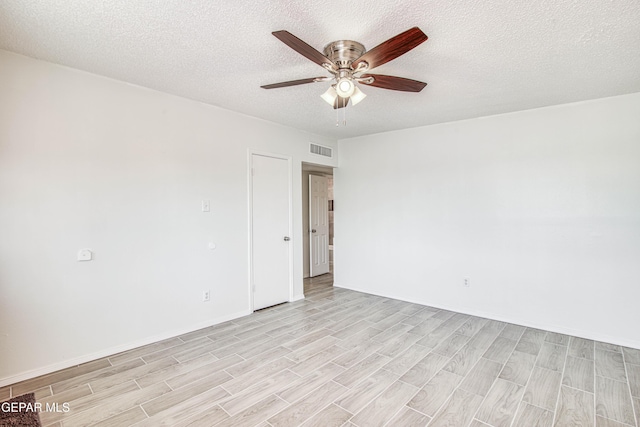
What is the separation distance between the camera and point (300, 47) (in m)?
1.77

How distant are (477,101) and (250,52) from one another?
97.8 inches

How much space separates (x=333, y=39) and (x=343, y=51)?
4.1 inches

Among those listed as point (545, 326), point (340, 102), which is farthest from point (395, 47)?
point (545, 326)

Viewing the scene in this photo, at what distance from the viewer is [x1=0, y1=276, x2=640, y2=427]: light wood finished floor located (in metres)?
2.06

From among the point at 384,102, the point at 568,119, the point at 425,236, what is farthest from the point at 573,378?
the point at 384,102

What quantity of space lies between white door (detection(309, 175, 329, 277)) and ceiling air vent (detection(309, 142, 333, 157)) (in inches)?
41.3

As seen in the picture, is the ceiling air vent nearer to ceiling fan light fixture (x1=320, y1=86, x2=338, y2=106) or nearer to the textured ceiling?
the textured ceiling

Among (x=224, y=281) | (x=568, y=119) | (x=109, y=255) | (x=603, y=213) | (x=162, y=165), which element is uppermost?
(x=568, y=119)

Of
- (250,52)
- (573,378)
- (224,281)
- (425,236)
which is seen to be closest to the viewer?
(250,52)

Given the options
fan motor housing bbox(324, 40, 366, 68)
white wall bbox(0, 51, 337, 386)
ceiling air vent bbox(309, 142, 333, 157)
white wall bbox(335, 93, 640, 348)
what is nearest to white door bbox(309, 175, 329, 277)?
ceiling air vent bbox(309, 142, 333, 157)

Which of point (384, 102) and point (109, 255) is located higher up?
point (384, 102)

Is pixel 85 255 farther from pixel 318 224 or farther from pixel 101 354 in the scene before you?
pixel 318 224

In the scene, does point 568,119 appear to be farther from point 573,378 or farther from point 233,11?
point 233,11

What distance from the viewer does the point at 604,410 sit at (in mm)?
2125
